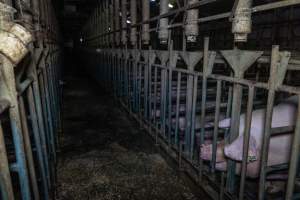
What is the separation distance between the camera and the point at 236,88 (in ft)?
9.29

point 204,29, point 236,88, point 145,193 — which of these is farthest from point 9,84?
point 204,29

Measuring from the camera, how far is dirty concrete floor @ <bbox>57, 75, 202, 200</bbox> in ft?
13.1

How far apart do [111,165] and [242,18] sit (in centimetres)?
345

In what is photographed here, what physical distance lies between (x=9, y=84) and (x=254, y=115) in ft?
8.76

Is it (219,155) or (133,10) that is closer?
(219,155)

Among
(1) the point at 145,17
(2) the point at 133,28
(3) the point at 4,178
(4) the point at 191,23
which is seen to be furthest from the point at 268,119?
(2) the point at 133,28

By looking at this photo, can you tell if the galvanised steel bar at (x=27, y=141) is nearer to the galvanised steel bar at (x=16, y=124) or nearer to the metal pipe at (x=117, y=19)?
the galvanised steel bar at (x=16, y=124)

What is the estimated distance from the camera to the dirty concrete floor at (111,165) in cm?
399

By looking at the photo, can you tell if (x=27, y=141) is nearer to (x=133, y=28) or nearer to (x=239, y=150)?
(x=239, y=150)

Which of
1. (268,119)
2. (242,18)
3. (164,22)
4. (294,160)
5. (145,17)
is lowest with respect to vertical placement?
(294,160)

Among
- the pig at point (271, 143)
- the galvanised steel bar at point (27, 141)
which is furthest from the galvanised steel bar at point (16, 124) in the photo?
the pig at point (271, 143)

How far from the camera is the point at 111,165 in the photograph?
486 centimetres

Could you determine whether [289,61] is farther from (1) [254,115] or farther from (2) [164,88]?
(2) [164,88]

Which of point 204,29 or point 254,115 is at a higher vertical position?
point 204,29
